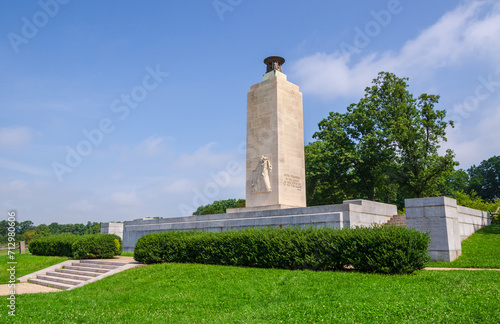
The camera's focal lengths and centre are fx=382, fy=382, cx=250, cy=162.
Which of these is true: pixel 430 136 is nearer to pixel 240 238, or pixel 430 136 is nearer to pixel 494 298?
pixel 240 238

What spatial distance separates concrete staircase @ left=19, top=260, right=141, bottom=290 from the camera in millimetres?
14863

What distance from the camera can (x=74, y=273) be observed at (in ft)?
55.6

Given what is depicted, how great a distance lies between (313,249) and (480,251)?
305 inches

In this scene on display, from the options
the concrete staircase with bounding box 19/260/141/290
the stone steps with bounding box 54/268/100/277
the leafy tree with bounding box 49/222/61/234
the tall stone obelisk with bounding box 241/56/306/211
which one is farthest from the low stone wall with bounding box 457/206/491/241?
the leafy tree with bounding box 49/222/61/234

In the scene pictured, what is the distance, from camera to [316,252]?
11.8 meters

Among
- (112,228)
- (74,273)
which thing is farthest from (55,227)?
(74,273)

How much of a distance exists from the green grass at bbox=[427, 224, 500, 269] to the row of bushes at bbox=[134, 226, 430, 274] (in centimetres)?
291

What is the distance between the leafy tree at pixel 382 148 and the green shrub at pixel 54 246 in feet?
62.2

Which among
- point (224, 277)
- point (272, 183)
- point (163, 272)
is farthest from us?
point (272, 183)

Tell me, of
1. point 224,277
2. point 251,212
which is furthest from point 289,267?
point 251,212

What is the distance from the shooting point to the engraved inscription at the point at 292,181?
820 inches

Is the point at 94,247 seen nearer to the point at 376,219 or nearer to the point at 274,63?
the point at 376,219

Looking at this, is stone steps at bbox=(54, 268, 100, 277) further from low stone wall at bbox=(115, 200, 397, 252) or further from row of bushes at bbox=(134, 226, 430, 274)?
low stone wall at bbox=(115, 200, 397, 252)

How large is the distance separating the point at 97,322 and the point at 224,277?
13.4ft
